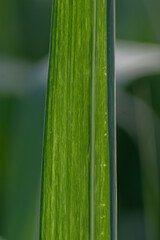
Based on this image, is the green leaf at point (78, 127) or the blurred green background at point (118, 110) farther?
the blurred green background at point (118, 110)

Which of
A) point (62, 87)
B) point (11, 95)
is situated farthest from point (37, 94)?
point (62, 87)

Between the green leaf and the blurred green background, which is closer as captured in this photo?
the green leaf

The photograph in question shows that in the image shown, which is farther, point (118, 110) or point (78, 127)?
point (118, 110)

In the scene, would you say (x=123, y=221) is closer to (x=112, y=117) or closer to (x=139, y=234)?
(x=139, y=234)
